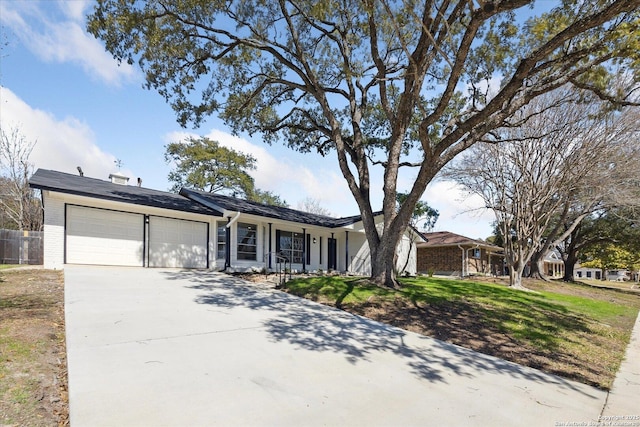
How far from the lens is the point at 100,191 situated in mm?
12656

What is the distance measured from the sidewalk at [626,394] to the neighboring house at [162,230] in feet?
35.5

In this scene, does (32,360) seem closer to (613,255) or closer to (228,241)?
(228,241)

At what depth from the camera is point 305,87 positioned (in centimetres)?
1194

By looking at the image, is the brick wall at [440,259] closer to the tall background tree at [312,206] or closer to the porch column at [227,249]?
the tall background tree at [312,206]

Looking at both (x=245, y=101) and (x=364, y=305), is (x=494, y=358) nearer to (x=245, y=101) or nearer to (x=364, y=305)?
(x=364, y=305)

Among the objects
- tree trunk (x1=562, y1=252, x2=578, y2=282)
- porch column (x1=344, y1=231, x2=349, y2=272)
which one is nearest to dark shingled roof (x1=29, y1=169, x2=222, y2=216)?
porch column (x1=344, y1=231, x2=349, y2=272)

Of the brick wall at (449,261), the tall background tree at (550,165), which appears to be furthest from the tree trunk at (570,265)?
the tall background tree at (550,165)

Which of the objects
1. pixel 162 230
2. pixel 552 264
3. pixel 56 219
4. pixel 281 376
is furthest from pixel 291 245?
pixel 552 264

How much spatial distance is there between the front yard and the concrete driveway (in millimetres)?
627

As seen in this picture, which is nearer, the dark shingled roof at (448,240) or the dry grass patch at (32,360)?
the dry grass patch at (32,360)

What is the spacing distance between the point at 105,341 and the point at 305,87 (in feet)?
31.7

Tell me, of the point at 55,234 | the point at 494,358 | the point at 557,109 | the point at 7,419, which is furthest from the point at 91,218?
the point at 557,109

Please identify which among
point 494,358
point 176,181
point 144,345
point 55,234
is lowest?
point 494,358

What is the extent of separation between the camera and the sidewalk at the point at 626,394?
3.60 meters
